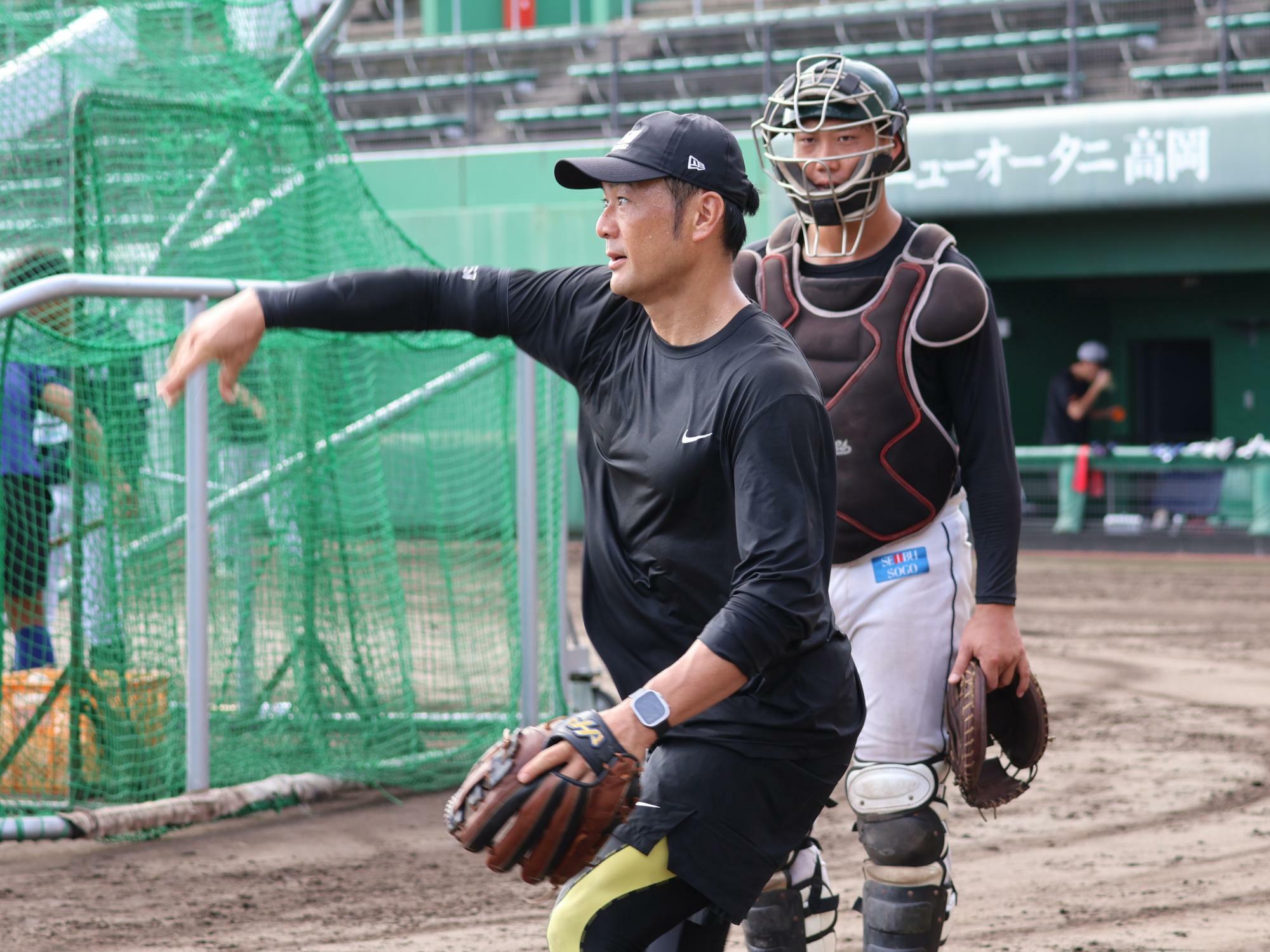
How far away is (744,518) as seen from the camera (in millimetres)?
2504

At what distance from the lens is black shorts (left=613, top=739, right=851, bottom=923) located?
8.54ft

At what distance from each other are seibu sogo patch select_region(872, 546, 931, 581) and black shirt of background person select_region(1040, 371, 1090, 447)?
13.9 meters

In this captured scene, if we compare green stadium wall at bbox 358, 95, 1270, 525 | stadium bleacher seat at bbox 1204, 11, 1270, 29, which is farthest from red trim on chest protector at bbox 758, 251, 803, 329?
stadium bleacher seat at bbox 1204, 11, 1270, 29

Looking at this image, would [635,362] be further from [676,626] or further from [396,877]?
[396,877]

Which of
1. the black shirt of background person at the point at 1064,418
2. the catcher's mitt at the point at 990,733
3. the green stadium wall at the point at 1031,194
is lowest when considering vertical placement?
the black shirt of background person at the point at 1064,418

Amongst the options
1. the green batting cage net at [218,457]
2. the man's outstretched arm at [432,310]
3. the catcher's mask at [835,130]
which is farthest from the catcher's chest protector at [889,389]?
the green batting cage net at [218,457]

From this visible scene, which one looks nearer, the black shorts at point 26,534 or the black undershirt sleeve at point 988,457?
the black undershirt sleeve at point 988,457

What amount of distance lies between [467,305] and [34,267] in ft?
12.3

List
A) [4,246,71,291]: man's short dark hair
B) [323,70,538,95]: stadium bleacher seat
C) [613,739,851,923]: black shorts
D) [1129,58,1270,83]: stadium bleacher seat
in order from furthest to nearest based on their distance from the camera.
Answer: [323,70,538,95]: stadium bleacher seat < [1129,58,1270,83]: stadium bleacher seat < [4,246,71,291]: man's short dark hair < [613,739,851,923]: black shorts

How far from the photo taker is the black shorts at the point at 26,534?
5.97 metres

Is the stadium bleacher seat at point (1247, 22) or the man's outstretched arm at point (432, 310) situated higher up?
the stadium bleacher seat at point (1247, 22)

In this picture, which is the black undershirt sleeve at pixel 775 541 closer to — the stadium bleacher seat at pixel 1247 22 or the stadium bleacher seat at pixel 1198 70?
the stadium bleacher seat at pixel 1198 70

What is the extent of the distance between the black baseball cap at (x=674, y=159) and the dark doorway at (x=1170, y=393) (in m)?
19.7

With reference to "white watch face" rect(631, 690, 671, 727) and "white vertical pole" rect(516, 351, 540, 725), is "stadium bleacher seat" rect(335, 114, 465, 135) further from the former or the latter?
"white watch face" rect(631, 690, 671, 727)
